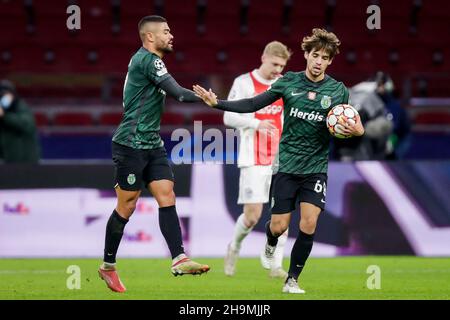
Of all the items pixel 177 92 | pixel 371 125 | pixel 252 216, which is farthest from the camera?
pixel 371 125

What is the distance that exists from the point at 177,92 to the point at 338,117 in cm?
127

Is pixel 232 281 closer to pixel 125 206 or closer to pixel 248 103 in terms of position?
pixel 125 206

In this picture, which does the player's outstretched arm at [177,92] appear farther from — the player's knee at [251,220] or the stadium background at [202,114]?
the stadium background at [202,114]

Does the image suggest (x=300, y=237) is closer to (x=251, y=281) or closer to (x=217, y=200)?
(x=251, y=281)

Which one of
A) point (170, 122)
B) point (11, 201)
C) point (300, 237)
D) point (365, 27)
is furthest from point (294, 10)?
point (300, 237)

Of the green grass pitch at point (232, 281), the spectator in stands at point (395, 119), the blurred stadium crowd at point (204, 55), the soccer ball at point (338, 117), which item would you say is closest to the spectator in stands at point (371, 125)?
the spectator in stands at point (395, 119)

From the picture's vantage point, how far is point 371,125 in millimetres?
14031

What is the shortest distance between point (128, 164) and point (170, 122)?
22.6ft

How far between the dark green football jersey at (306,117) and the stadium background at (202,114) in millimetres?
3884

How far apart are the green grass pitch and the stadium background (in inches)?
14.9

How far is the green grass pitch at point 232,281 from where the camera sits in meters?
8.34

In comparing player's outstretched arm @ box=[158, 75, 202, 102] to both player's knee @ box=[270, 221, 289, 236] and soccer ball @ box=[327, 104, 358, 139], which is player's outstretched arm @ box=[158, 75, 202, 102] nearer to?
soccer ball @ box=[327, 104, 358, 139]

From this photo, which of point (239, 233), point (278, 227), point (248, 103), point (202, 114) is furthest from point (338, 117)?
point (202, 114)

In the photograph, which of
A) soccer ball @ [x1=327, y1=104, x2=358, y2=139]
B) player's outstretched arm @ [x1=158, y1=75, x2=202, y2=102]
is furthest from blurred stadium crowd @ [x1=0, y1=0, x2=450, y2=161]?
soccer ball @ [x1=327, y1=104, x2=358, y2=139]
